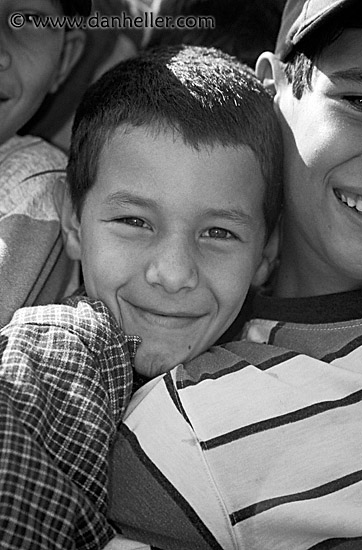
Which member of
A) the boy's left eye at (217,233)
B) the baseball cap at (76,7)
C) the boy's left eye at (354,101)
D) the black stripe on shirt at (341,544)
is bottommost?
the black stripe on shirt at (341,544)

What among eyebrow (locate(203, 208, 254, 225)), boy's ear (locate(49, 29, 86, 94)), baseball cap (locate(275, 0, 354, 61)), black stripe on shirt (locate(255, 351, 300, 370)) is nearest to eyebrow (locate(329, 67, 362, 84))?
baseball cap (locate(275, 0, 354, 61))

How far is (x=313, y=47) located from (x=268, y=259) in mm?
522

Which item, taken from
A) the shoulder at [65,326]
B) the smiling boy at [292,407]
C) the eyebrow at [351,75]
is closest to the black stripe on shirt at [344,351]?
the smiling boy at [292,407]

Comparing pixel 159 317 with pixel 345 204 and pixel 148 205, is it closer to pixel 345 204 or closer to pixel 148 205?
pixel 148 205

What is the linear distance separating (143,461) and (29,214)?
30.0 inches

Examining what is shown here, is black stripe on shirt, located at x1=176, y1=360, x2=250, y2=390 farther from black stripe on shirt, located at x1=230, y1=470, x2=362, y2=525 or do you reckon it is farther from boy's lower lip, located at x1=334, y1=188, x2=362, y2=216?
boy's lower lip, located at x1=334, y1=188, x2=362, y2=216

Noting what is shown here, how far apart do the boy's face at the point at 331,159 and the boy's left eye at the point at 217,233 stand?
218mm

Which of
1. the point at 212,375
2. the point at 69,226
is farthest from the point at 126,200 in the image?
the point at 212,375

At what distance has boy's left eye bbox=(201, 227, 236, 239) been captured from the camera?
1.75 meters

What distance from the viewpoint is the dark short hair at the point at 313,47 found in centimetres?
169

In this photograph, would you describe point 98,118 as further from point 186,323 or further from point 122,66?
point 186,323

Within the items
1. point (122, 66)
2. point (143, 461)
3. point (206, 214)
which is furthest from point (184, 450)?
point (122, 66)

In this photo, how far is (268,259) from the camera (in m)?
1.99

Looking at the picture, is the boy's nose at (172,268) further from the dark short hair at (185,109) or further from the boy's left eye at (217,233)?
the dark short hair at (185,109)
